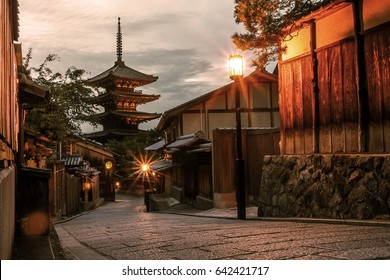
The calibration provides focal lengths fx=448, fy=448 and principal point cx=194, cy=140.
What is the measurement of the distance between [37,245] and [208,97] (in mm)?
17391

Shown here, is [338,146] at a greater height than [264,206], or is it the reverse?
[338,146]

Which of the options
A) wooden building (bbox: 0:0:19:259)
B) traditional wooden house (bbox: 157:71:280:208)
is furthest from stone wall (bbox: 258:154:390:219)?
wooden building (bbox: 0:0:19:259)

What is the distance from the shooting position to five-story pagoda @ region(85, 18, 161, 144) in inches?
1809

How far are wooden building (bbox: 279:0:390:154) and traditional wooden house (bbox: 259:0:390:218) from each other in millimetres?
19

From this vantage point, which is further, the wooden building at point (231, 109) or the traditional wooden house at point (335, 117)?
the wooden building at point (231, 109)

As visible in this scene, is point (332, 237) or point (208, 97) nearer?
point (332, 237)

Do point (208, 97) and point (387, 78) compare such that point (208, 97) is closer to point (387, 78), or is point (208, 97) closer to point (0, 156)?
point (387, 78)

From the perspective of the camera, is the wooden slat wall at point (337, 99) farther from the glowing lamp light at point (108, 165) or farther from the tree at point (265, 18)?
the glowing lamp light at point (108, 165)

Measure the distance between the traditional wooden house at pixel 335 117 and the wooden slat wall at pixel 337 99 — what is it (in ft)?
0.07

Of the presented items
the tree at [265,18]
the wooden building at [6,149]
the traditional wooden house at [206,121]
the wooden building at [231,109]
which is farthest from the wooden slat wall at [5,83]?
the wooden building at [231,109]

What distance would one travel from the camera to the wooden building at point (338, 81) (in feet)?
28.6
